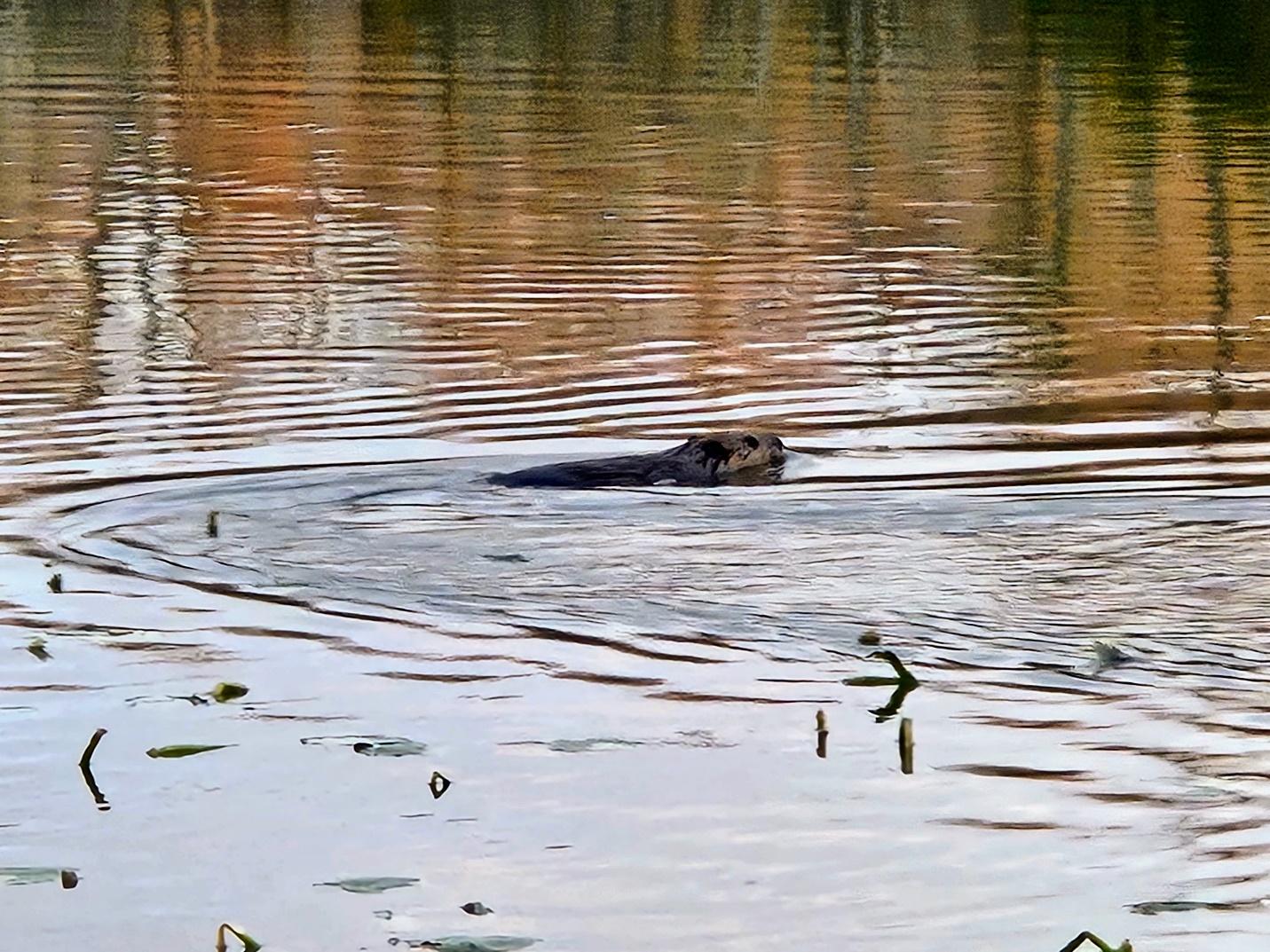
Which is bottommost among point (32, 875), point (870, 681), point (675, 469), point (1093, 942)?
point (675, 469)

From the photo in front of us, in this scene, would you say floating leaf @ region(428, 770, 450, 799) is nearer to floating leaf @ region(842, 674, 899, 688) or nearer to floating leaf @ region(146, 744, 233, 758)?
floating leaf @ region(146, 744, 233, 758)

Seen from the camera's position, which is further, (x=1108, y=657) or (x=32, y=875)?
(x=1108, y=657)

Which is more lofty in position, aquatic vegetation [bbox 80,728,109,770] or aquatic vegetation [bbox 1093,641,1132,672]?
aquatic vegetation [bbox 80,728,109,770]

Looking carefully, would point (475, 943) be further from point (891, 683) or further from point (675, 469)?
point (675, 469)

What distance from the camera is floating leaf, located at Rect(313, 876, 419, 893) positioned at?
8062mm

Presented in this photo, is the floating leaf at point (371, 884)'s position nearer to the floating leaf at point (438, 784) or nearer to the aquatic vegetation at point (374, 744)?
the floating leaf at point (438, 784)

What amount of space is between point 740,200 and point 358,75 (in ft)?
82.7

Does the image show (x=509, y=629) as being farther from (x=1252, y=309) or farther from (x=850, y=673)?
(x=1252, y=309)

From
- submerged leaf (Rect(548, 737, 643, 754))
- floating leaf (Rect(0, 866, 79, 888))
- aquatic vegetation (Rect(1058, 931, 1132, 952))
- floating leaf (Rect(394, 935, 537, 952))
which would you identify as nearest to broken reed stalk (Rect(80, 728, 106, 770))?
floating leaf (Rect(0, 866, 79, 888))

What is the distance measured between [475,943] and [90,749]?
2084 mm

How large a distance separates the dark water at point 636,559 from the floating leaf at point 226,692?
0.10 metres

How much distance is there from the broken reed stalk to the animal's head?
554 centimetres

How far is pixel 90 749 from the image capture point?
9180 millimetres

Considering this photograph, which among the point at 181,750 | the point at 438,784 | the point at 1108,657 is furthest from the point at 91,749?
the point at 1108,657
